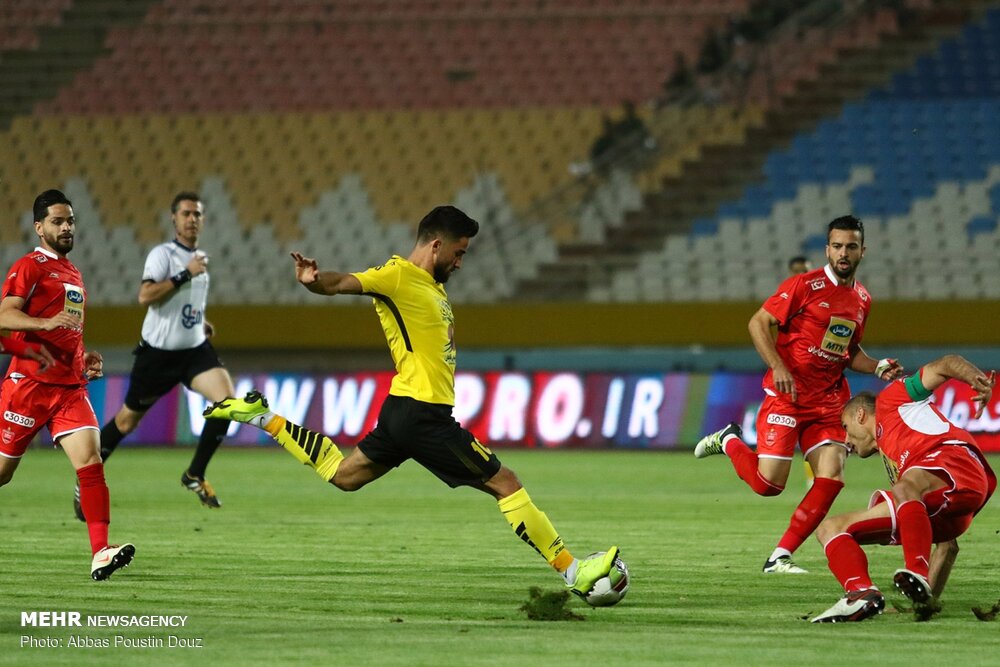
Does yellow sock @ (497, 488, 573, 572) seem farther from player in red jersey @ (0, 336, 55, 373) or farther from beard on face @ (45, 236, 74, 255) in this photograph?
beard on face @ (45, 236, 74, 255)

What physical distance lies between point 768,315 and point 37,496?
28.6 feet

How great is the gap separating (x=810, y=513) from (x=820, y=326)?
1.21 m

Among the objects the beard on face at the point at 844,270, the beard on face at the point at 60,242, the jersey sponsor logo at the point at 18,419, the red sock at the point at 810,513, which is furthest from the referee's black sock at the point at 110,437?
the beard on face at the point at 844,270

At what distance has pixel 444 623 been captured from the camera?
7.30 metres

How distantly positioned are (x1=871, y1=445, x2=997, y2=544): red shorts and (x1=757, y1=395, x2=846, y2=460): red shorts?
2276 millimetres

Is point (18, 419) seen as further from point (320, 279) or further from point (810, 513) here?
point (810, 513)

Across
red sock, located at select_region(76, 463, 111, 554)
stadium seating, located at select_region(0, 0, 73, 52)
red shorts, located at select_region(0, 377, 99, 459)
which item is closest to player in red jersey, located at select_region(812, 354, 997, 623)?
red sock, located at select_region(76, 463, 111, 554)

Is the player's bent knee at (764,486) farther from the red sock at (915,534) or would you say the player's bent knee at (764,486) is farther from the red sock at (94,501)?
the red sock at (94,501)

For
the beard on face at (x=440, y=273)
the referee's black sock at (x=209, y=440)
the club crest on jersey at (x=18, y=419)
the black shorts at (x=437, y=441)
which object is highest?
the beard on face at (x=440, y=273)

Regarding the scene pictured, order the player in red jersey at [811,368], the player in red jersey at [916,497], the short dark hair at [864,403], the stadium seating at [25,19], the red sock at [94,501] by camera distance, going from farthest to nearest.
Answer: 1. the stadium seating at [25,19]
2. the player in red jersey at [811,368]
3. the red sock at [94,501]
4. the short dark hair at [864,403]
5. the player in red jersey at [916,497]

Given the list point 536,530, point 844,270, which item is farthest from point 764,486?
point 536,530

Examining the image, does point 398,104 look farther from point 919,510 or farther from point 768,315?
point 919,510

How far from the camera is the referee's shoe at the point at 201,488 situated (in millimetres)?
13727

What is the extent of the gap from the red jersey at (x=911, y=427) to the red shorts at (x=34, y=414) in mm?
4490
